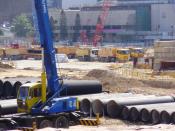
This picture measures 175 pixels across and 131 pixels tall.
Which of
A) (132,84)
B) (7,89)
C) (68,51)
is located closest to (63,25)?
(68,51)

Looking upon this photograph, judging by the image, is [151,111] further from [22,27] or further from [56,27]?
[22,27]

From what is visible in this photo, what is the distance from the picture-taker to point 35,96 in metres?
25.5

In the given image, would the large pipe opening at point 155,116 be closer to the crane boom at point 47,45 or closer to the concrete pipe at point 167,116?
the concrete pipe at point 167,116

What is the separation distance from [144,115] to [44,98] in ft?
19.5

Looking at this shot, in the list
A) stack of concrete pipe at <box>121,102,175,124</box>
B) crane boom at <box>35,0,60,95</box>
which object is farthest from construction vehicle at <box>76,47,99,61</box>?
crane boom at <box>35,0,60,95</box>

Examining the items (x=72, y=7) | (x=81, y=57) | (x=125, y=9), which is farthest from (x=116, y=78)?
(x=72, y=7)

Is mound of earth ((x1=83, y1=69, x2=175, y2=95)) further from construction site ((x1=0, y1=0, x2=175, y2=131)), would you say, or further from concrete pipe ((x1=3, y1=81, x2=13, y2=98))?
concrete pipe ((x1=3, y1=81, x2=13, y2=98))

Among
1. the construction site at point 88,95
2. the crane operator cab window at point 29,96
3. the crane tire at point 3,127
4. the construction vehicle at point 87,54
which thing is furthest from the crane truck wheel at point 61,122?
the construction vehicle at point 87,54

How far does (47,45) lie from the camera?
25.6 metres

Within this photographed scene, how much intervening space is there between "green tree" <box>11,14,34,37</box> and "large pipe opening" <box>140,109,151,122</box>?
451 feet

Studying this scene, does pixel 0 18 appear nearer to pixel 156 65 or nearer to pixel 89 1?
pixel 89 1

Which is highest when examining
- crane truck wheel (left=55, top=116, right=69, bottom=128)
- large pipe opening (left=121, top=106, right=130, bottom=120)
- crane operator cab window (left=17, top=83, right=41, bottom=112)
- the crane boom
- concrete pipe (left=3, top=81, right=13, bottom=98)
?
the crane boom

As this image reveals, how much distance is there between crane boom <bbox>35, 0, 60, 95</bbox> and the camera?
83.9 feet

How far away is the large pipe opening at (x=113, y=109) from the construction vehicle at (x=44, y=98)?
4534 millimetres
